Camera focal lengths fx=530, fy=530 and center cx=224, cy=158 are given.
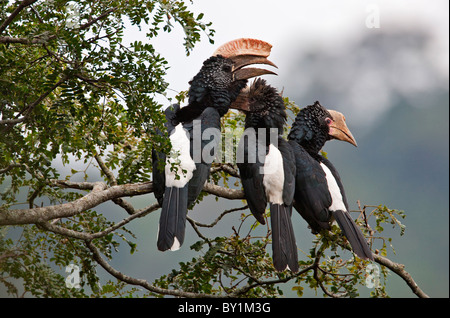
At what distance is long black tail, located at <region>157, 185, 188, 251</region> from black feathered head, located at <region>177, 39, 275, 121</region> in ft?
2.64

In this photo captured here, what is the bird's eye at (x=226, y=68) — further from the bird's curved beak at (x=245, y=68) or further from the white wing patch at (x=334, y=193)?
the white wing patch at (x=334, y=193)

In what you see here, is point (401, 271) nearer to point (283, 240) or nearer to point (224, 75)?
point (283, 240)

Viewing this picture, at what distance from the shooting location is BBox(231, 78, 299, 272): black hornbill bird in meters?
3.39

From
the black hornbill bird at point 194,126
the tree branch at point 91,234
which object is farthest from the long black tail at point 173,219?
the tree branch at point 91,234

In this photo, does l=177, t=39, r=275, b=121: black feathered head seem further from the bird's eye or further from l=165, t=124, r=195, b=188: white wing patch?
l=165, t=124, r=195, b=188: white wing patch

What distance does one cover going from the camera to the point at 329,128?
4.39m

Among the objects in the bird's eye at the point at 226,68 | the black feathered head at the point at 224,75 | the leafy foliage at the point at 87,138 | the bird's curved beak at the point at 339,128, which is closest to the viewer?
the leafy foliage at the point at 87,138

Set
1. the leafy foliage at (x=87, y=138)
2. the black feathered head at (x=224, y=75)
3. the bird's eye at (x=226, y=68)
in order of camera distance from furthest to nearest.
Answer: the bird's eye at (x=226, y=68)
the black feathered head at (x=224, y=75)
the leafy foliage at (x=87, y=138)

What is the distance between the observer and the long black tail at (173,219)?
301cm

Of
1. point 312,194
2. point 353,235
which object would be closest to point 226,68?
point 312,194

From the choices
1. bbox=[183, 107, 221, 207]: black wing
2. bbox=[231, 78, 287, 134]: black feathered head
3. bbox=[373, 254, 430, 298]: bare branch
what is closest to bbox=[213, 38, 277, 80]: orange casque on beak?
bbox=[231, 78, 287, 134]: black feathered head

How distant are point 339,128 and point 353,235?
4.03 ft

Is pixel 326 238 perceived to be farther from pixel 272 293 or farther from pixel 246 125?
pixel 246 125
